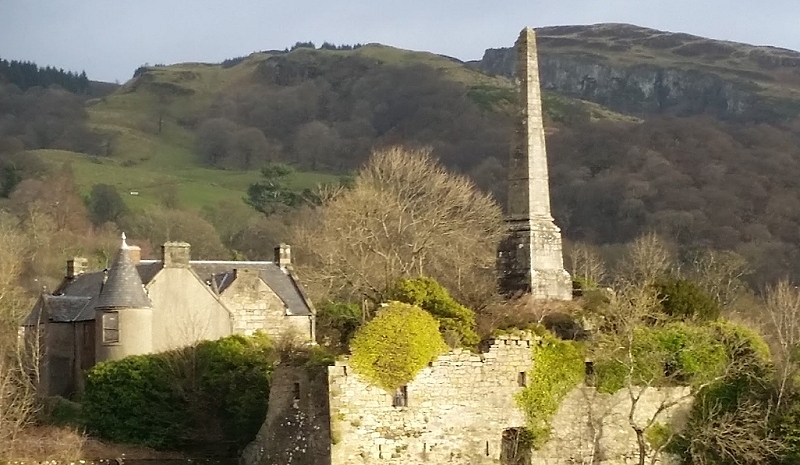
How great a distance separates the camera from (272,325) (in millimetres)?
39000

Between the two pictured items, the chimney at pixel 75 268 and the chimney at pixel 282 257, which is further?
the chimney at pixel 282 257

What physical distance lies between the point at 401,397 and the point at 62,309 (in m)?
14.1

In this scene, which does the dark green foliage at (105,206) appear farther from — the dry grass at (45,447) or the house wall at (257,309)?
the dry grass at (45,447)

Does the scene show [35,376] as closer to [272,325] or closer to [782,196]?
[272,325]

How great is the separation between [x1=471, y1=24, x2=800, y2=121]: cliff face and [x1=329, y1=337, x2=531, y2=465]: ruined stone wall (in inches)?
4640

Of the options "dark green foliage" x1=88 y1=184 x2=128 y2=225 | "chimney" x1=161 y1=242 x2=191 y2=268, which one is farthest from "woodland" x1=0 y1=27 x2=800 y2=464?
"chimney" x1=161 y1=242 x2=191 y2=268

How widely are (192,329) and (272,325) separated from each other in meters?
4.44

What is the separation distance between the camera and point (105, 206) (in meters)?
87.2

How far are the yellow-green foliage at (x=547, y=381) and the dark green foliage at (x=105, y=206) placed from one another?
2389 inches

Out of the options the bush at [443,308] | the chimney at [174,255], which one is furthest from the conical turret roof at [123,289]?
the bush at [443,308]

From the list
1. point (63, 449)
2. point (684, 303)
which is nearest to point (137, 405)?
point (63, 449)

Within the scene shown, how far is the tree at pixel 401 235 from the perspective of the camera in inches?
1618

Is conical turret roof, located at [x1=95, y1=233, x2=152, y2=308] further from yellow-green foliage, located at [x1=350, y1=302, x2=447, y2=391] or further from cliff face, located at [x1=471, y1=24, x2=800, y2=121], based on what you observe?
cliff face, located at [x1=471, y1=24, x2=800, y2=121]

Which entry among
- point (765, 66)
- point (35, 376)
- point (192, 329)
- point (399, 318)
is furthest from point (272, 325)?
point (765, 66)
